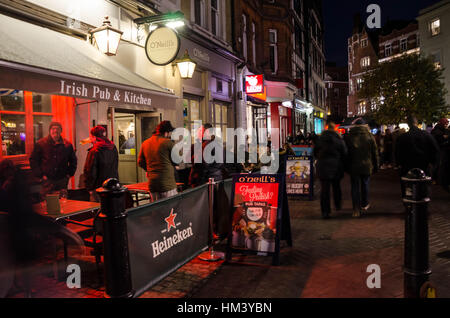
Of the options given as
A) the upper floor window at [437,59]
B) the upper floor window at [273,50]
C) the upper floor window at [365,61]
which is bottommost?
the upper floor window at [273,50]

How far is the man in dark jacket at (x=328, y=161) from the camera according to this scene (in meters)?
7.16

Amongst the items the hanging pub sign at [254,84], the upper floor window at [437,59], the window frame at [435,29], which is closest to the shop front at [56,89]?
the hanging pub sign at [254,84]

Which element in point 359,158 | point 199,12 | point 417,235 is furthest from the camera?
point 199,12

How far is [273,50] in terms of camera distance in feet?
73.0

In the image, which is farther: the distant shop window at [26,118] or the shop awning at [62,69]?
the distant shop window at [26,118]

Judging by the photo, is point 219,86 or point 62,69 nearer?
point 62,69

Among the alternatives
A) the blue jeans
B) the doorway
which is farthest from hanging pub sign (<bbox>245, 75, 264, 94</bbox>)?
the blue jeans

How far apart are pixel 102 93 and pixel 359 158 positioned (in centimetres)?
509

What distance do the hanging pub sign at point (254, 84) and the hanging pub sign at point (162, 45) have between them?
8.04m

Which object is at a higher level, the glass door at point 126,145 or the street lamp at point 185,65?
the street lamp at point 185,65

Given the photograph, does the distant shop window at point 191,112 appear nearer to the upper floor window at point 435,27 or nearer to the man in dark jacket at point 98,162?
the man in dark jacket at point 98,162

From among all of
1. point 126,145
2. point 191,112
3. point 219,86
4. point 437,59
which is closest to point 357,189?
point 126,145

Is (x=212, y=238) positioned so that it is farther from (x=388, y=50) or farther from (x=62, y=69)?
(x=388, y=50)
